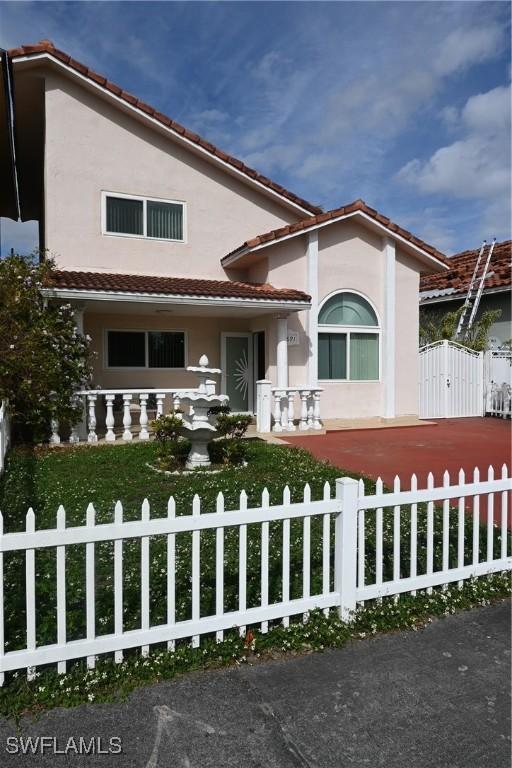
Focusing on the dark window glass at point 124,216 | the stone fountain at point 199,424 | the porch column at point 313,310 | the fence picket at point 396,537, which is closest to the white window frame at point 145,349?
the dark window glass at point 124,216

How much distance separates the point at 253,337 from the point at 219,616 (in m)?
11.4

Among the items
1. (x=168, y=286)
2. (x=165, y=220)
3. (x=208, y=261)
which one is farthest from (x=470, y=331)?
(x=168, y=286)

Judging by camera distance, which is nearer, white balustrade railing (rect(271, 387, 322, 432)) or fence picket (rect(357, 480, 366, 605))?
fence picket (rect(357, 480, 366, 605))

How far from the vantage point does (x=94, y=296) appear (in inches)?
411

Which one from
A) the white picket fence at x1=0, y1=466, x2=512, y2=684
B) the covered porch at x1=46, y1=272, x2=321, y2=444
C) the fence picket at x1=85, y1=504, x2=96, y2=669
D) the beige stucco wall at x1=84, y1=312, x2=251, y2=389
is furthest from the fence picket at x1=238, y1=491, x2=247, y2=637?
the beige stucco wall at x1=84, y1=312, x2=251, y2=389

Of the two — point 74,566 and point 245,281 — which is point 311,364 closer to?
point 245,281

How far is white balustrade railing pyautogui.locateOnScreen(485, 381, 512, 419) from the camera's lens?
1517cm

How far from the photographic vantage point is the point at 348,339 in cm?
1373

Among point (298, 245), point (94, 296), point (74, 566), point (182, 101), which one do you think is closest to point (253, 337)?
point (298, 245)

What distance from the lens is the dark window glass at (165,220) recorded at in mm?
13211

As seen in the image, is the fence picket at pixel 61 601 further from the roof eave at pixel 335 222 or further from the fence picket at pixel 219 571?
the roof eave at pixel 335 222

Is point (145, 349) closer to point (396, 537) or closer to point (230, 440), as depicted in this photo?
point (230, 440)

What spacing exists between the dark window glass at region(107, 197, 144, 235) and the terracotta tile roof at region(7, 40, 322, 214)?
2.05 m

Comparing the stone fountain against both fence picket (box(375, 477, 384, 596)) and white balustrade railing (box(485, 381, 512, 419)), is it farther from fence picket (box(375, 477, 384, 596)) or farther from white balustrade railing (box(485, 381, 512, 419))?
white balustrade railing (box(485, 381, 512, 419))
